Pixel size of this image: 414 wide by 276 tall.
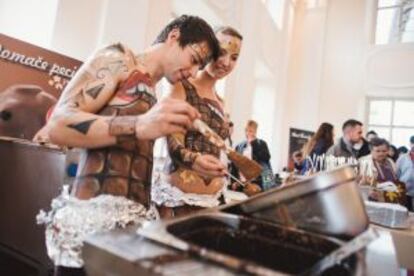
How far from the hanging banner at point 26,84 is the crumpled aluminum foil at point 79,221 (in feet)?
3.00

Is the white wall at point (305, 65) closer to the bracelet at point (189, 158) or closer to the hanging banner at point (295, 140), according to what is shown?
the hanging banner at point (295, 140)

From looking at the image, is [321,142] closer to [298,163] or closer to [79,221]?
[298,163]

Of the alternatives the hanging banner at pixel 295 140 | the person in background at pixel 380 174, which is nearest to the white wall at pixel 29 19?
the person in background at pixel 380 174

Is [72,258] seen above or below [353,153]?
below

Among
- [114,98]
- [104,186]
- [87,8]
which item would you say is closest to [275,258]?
[104,186]

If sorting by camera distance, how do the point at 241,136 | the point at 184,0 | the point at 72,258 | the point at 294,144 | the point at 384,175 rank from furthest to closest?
the point at 294,144
the point at 241,136
the point at 184,0
the point at 384,175
the point at 72,258

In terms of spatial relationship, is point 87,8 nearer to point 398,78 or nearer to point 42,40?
point 42,40

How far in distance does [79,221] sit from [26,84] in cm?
111

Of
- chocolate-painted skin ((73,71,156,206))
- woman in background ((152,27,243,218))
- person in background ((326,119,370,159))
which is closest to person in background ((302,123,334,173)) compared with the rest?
person in background ((326,119,370,159))

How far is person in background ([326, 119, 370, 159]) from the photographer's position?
256 cm

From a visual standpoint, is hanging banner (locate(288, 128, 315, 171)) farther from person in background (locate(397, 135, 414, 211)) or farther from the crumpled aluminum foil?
the crumpled aluminum foil

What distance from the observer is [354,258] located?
53 centimetres

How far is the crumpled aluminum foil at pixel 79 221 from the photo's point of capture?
71cm

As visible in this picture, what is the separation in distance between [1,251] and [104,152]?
110cm
